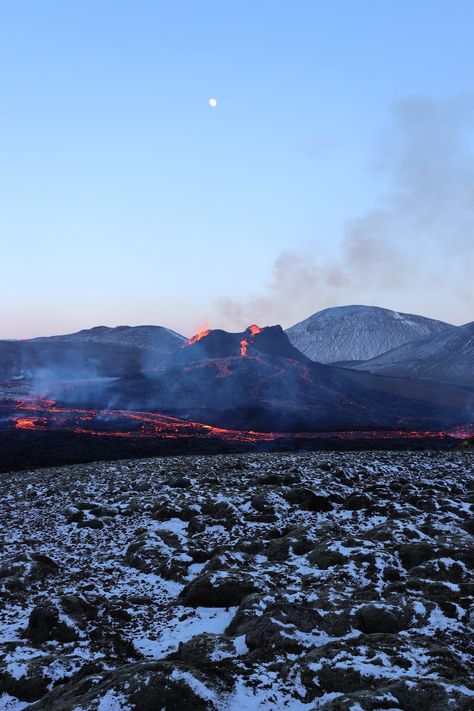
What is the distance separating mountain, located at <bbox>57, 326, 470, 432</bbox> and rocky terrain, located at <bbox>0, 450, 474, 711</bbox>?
59.2 meters

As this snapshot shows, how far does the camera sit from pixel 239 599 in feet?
41.9

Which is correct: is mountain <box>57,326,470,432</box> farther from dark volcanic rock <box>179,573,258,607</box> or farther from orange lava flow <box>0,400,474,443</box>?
dark volcanic rock <box>179,573,258,607</box>

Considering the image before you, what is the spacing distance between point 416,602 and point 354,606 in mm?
1440

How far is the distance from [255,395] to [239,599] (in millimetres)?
97026

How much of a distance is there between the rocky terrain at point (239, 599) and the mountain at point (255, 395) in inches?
2332

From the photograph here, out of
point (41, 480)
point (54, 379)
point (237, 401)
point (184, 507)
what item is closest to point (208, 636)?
point (184, 507)

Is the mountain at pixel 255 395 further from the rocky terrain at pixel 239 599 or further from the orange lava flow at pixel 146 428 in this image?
the rocky terrain at pixel 239 599

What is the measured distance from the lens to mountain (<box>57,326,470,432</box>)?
9106 cm

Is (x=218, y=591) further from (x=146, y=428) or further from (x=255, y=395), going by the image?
(x=255, y=395)

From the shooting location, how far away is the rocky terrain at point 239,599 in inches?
314

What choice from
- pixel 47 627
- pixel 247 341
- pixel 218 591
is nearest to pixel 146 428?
pixel 218 591

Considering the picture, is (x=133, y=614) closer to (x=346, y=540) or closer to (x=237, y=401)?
(x=346, y=540)

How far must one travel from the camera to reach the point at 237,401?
4218 inches

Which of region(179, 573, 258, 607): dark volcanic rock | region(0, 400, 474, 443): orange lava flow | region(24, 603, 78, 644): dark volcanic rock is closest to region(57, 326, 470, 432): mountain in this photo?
region(0, 400, 474, 443): orange lava flow
